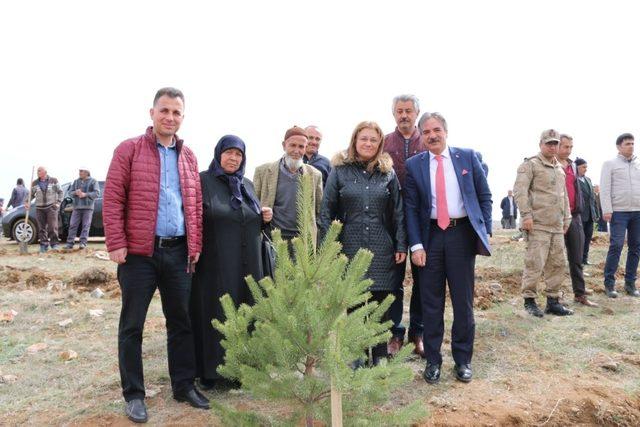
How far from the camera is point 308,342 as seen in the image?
2.56 m

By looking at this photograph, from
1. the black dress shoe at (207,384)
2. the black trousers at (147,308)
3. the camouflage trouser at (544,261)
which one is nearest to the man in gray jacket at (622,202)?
the camouflage trouser at (544,261)

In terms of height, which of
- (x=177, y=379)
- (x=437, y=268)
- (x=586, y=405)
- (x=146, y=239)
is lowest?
(x=586, y=405)

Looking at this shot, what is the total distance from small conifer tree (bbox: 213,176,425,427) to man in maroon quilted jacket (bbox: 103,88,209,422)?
0.94 metres

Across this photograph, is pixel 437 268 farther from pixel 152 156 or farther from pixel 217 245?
pixel 152 156

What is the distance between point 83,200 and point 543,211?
10449 millimetres

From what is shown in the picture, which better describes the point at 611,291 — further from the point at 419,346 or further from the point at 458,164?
the point at 458,164

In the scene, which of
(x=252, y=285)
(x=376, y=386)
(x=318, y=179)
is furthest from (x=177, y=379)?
(x=318, y=179)

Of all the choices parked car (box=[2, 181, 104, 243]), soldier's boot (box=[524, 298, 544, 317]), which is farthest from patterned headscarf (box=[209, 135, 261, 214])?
parked car (box=[2, 181, 104, 243])

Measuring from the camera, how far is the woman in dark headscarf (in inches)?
152

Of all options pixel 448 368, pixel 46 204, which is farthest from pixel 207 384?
pixel 46 204

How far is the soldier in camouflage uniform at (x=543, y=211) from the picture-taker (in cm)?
612

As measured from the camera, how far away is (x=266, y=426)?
9.05ft

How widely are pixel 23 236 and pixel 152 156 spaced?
11872mm

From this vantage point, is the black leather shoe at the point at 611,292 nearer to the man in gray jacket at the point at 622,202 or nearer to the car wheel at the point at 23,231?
the man in gray jacket at the point at 622,202
